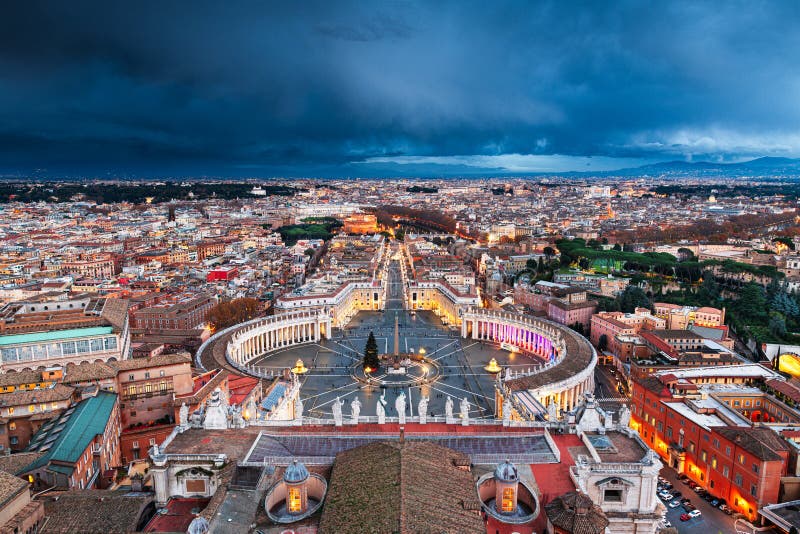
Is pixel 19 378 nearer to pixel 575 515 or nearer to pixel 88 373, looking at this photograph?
pixel 88 373

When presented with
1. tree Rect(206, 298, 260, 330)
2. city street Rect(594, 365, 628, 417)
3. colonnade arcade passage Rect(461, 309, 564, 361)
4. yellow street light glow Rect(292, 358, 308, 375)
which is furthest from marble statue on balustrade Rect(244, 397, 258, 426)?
colonnade arcade passage Rect(461, 309, 564, 361)

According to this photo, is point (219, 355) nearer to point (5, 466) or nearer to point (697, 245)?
point (5, 466)

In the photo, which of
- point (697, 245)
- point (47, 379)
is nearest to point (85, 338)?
point (47, 379)

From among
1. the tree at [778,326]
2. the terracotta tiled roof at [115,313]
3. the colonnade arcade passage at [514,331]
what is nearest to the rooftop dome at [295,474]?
the terracotta tiled roof at [115,313]

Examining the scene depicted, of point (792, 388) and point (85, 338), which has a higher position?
point (85, 338)

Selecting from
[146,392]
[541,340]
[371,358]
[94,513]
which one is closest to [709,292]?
[541,340]

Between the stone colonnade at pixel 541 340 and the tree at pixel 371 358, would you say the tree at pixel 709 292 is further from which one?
the tree at pixel 371 358

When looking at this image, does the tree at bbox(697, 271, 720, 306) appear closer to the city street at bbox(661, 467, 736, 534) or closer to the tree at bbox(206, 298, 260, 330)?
the city street at bbox(661, 467, 736, 534)

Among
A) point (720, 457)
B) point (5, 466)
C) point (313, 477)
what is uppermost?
point (313, 477)
